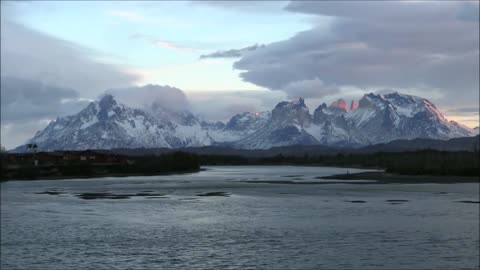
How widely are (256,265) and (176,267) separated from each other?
4.82m

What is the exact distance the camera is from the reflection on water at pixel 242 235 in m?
39.3

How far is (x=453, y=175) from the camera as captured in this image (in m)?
150

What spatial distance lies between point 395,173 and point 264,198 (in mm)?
86058

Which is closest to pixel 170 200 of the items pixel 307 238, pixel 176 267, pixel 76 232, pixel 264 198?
pixel 264 198

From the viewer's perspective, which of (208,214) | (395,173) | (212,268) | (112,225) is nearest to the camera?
(212,268)

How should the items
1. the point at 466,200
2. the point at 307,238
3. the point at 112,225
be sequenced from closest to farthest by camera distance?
the point at 307,238 → the point at 112,225 → the point at 466,200

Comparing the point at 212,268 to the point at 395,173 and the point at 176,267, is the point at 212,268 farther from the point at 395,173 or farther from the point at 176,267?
the point at 395,173

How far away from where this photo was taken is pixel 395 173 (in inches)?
6629

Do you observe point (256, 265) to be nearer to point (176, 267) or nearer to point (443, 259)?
point (176, 267)

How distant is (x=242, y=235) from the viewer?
49.9 metres

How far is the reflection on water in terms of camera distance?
3928 cm

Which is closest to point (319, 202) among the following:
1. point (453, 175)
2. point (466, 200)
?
point (466, 200)

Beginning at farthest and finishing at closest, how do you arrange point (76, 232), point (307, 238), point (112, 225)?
point (112, 225) < point (76, 232) < point (307, 238)

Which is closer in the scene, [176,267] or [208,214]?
[176,267]
